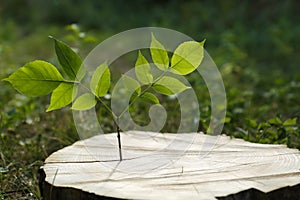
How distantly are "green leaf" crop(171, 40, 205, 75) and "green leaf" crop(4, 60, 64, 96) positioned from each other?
0.42 metres

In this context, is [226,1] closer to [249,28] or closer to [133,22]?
[249,28]

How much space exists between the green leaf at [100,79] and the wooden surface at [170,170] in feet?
0.85

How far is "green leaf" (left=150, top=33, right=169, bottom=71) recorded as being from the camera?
172 centimetres

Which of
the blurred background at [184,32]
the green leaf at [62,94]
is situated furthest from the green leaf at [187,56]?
the blurred background at [184,32]

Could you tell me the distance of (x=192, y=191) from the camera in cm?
147

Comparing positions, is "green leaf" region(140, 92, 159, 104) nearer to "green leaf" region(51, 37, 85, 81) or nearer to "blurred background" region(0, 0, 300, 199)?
"green leaf" region(51, 37, 85, 81)

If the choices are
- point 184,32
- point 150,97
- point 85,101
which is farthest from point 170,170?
point 184,32

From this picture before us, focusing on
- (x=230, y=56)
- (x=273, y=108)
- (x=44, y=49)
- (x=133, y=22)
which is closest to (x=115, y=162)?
(x=273, y=108)

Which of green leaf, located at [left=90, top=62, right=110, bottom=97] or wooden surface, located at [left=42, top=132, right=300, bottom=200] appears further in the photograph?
green leaf, located at [left=90, top=62, right=110, bottom=97]

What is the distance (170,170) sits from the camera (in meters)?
1.65

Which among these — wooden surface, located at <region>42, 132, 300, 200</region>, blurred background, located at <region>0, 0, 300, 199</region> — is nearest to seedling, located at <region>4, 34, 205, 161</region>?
wooden surface, located at <region>42, 132, 300, 200</region>

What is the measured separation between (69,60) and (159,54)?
322mm

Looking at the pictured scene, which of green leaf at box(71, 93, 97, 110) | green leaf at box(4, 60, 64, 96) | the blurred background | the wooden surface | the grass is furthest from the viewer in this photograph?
the blurred background

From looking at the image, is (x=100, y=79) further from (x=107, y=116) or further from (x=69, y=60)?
(x=107, y=116)
